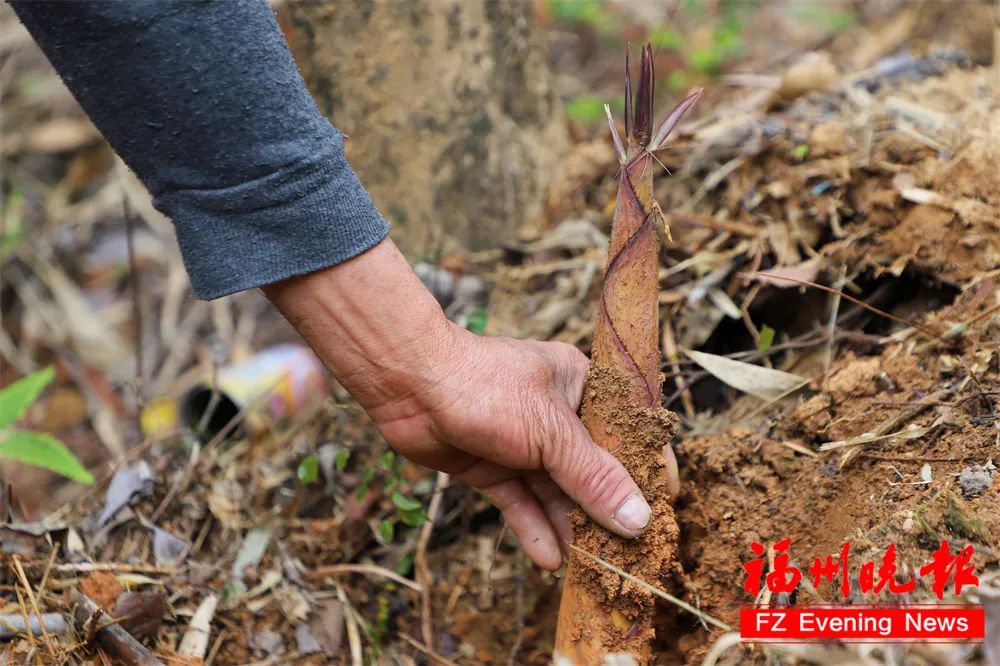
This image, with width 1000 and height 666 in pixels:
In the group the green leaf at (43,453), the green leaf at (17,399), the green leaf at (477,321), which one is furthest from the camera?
the green leaf at (477,321)

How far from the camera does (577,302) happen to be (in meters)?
2.32

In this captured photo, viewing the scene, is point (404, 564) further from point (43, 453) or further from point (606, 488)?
point (43, 453)

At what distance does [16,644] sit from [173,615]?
1.05 feet

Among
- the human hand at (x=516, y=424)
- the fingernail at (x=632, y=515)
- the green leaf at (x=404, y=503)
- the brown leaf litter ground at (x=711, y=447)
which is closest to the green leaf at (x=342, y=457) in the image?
the brown leaf litter ground at (x=711, y=447)

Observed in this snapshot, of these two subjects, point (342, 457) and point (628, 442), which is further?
point (342, 457)

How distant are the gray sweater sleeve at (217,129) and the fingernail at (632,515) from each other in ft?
2.30

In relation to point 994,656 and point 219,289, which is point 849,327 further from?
point 219,289

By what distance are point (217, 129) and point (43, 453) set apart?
3.11 feet

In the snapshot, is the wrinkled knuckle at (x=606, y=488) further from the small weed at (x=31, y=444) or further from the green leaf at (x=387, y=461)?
the small weed at (x=31, y=444)

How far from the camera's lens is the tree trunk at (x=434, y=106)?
2.50 metres

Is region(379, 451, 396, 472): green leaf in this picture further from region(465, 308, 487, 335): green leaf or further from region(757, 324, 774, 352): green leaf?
region(757, 324, 774, 352): green leaf

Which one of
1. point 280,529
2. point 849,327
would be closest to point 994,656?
point 849,327

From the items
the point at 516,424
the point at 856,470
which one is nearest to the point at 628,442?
the point at 516,424

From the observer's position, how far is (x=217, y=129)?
1.42 meters
